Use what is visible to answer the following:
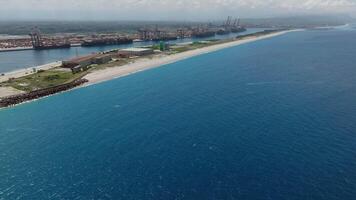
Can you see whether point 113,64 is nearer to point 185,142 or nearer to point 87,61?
point 87,61

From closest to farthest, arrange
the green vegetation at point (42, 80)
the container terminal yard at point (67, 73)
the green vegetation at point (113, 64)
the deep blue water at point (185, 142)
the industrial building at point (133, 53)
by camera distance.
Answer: the deep blue water at point (185, 142), the container terminal yard at point (67, 73), the green vegetation at point (42, 80), the green vegetation at point (113, 64), the industrial building at point (133, 53)

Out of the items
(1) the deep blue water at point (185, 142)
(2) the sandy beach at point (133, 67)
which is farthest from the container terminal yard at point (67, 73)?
(1) the deep blue water at point (185, 142)

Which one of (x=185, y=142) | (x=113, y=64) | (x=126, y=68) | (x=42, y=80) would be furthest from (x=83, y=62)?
(x=185, y=142)

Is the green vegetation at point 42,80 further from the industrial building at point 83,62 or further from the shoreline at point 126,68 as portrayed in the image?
the shoreline at point 126,68

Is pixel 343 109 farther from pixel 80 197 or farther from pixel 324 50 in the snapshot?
pixel 324 50

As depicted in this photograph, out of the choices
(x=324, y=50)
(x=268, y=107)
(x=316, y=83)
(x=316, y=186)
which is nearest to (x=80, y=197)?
(x=316, y=186)

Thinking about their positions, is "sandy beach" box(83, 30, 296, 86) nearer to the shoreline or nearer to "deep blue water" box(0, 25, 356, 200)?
the shoreline

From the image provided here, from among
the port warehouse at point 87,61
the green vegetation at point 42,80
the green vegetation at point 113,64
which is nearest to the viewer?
the green vegetation at point 42,80
